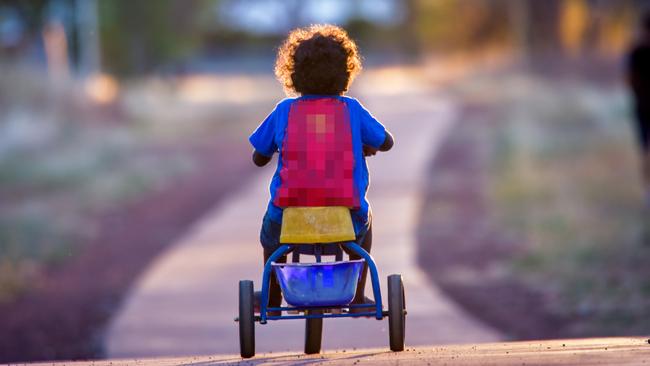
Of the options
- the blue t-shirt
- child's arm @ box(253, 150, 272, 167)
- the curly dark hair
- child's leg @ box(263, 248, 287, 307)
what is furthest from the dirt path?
the curly dark hair

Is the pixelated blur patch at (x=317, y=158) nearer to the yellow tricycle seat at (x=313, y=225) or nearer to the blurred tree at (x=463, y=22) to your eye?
the yellow tricycle seat at (x=313, y=225)

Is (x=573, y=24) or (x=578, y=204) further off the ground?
(x=573, y=24)

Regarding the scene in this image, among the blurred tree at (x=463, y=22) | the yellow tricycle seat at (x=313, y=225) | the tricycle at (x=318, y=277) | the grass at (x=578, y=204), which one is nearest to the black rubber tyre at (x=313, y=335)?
the tricycle at (x=318, y=277)

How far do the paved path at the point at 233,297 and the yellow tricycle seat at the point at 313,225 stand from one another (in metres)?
3.12

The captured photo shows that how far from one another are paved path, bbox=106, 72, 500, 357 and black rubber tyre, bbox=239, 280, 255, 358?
2845 mm

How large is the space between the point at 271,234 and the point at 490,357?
1.12 m

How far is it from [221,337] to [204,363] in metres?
3.41

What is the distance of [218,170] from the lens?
72.6 feet

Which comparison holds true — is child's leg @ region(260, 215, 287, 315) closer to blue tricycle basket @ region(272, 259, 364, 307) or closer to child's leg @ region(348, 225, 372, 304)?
blue tricycle basket @ region(272, 259, 364, 307)

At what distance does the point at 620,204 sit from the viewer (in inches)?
591

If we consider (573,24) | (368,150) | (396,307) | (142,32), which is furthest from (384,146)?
(142,32)

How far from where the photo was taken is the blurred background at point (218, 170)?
36.2 feet

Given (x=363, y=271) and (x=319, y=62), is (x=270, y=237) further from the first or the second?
(x=319, y=62)

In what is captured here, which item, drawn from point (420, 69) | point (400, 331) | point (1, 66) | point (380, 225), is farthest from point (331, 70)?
point (420, 69)
